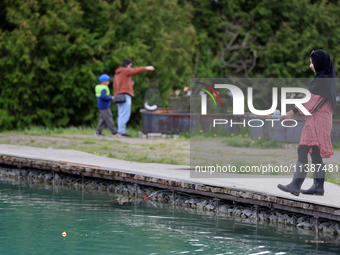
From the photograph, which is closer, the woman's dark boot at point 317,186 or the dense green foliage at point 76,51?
the woman's dark boot at point 317,186

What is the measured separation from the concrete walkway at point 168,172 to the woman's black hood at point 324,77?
1.43m

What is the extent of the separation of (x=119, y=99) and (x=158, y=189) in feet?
24.3

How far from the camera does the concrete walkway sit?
762 centimetres

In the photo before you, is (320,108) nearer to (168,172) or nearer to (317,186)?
(317,186)

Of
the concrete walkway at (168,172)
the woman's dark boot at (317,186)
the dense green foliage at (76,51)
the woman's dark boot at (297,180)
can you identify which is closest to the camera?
the woman's dark boot at (297,180)

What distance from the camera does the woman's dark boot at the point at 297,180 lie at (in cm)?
732

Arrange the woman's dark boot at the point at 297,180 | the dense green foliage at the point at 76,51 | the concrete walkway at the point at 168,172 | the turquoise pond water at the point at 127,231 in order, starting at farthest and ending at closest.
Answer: the dense green foliage at the point at 76,51, the concrete walkway at the point at 168,172, the woman's dark boot at the point at 297,180, the turquoise pond water at the point at 127,231

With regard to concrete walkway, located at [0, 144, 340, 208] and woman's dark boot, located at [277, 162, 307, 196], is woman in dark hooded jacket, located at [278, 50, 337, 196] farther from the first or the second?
concrete walkway, located at [0, 144, 340, 208]

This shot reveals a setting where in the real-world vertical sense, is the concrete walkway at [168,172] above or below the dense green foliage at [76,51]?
below

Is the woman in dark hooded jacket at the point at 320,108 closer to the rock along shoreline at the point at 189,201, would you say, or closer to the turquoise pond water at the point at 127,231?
the rock along shoreline at the point at 189,201

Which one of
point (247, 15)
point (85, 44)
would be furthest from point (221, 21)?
point (85, 44)

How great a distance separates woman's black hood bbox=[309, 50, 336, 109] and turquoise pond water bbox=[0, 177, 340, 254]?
6.36 feet

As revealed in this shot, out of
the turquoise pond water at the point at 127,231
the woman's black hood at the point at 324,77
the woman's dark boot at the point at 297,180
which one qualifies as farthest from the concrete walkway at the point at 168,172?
the woman's black hood at the point at 324,77

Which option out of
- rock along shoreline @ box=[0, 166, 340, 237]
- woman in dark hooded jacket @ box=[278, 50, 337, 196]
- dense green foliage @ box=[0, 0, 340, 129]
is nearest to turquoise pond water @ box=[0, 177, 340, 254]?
rock along shoreline @ box=[0, 166, 340, 237]
